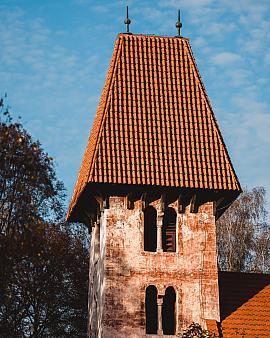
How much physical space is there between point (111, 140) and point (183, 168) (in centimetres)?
205

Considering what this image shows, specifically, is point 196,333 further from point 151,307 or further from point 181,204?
point 181,204

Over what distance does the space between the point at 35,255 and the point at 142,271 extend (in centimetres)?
531

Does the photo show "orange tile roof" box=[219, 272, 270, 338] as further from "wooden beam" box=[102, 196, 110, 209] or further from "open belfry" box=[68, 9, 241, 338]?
"wooden beam" box=[102, 196, 110, 209]

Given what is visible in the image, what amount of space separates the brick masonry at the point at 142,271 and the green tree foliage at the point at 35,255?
1.79 metres

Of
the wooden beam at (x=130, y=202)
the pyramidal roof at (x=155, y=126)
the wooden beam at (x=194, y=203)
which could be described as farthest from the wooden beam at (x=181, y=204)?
the wooden beam at (x=130, y=202)

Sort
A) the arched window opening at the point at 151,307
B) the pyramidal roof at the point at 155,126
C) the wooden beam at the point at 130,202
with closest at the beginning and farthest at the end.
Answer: the arched window opening at the point at 151,307 → the wooden beam at the point at 130,202 → the pyramidal roof at the point at 155,126

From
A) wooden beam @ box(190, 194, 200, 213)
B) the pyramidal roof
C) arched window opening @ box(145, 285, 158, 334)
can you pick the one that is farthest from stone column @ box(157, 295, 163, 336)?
the pyramidal roof

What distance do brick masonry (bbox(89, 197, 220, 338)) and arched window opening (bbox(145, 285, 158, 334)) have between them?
0.21 m

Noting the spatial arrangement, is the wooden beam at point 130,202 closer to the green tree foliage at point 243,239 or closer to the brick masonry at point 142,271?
the brick masonry at point 142,271

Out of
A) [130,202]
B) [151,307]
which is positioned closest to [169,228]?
[130,202]

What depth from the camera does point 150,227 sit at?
22.0 meters

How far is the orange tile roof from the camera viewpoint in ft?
70.5

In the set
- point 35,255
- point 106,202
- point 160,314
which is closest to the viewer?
point 35,255

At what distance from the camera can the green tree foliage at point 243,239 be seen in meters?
38.1
